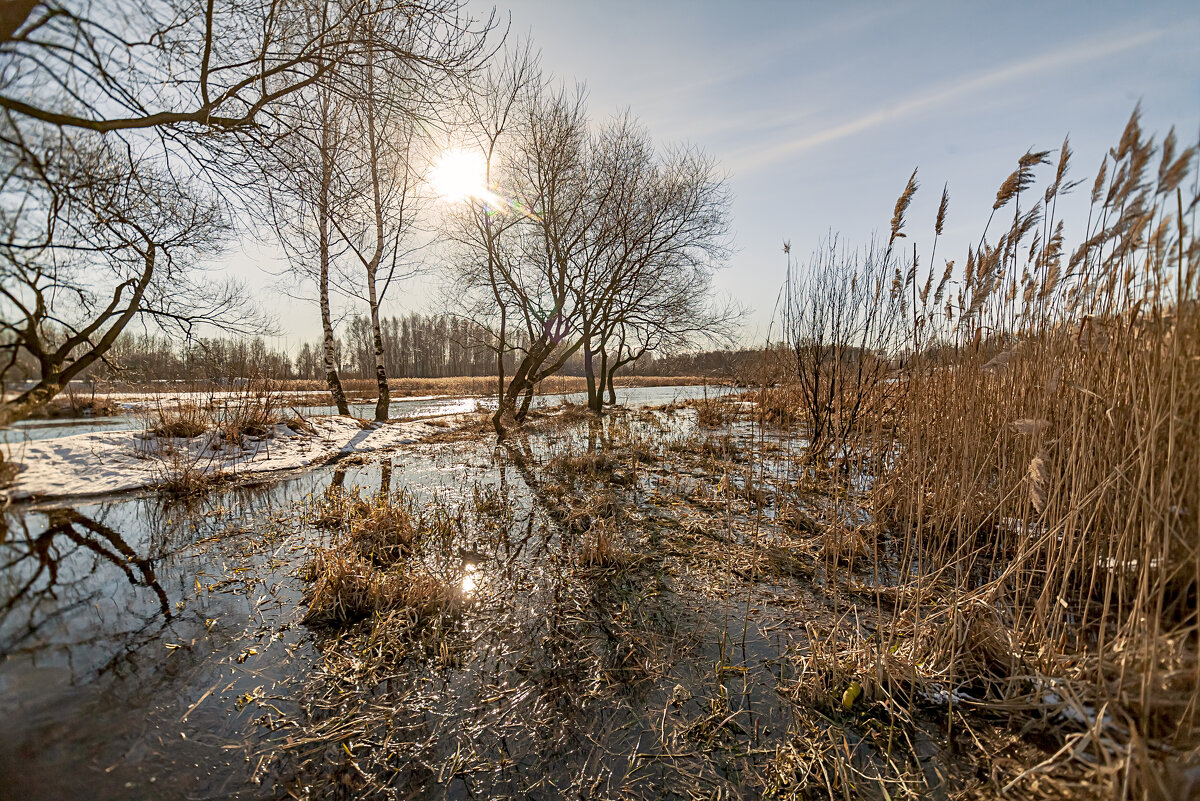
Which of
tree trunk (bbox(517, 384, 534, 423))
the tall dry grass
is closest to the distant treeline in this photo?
tree trunk (bbox(517, 384, 534, 423))

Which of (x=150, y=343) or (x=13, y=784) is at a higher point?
(x=150, y=343)

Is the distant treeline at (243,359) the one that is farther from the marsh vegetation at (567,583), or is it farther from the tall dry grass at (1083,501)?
the tall dry grass at (1083,501)

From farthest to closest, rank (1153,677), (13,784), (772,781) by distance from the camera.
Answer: (772,781), (13,784), (1153,677)

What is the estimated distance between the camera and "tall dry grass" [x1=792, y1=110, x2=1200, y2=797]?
158 centimetres

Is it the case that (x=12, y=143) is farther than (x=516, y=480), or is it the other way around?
(x=516, y=480)

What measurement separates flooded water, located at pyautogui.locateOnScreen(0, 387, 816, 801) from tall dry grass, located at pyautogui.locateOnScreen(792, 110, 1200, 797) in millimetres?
1034

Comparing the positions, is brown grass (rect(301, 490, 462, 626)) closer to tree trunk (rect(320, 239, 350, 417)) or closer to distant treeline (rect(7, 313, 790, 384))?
distant treeline (rect(7, 313, 790, 384))

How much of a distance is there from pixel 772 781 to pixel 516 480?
18.6ft

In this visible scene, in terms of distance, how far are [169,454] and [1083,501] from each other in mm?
8657

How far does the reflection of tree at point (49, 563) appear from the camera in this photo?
167cm

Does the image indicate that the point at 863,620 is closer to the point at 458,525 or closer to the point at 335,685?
the point at 335,685

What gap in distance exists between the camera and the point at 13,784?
5.32 ft

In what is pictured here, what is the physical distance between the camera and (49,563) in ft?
6.70

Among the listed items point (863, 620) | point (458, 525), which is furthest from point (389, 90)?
point (863, 620)
